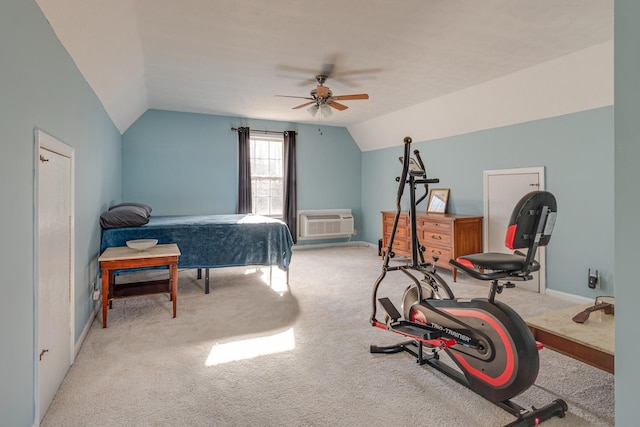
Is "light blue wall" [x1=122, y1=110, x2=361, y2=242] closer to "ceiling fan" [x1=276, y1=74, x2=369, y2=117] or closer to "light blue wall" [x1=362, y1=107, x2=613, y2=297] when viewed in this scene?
"ceiling fan" [x1=276, y1=74, x2=369, y2=117]

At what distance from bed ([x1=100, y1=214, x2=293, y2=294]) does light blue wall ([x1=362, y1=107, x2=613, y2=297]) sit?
306 centimetres

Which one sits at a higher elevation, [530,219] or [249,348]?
[530,219]

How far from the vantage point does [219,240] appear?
3.94 meters

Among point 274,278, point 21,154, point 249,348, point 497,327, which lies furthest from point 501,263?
point 274,278

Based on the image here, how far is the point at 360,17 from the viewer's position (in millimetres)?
2693

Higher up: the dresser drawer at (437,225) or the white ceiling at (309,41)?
the white ceiling at (309,41)

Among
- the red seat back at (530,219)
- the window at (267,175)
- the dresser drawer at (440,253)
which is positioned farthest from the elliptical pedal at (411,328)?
the window at (267,175)

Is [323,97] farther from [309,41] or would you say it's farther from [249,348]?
[249,348]

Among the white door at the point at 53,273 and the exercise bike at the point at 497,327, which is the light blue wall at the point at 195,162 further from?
the exercise bike at the point at 497,327

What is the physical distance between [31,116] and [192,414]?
171 cm

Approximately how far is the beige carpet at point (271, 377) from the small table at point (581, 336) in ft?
0.99

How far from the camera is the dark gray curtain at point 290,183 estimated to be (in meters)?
6.74

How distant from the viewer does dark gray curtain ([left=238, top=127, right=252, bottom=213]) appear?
6332mm

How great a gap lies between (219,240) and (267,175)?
3089mm
